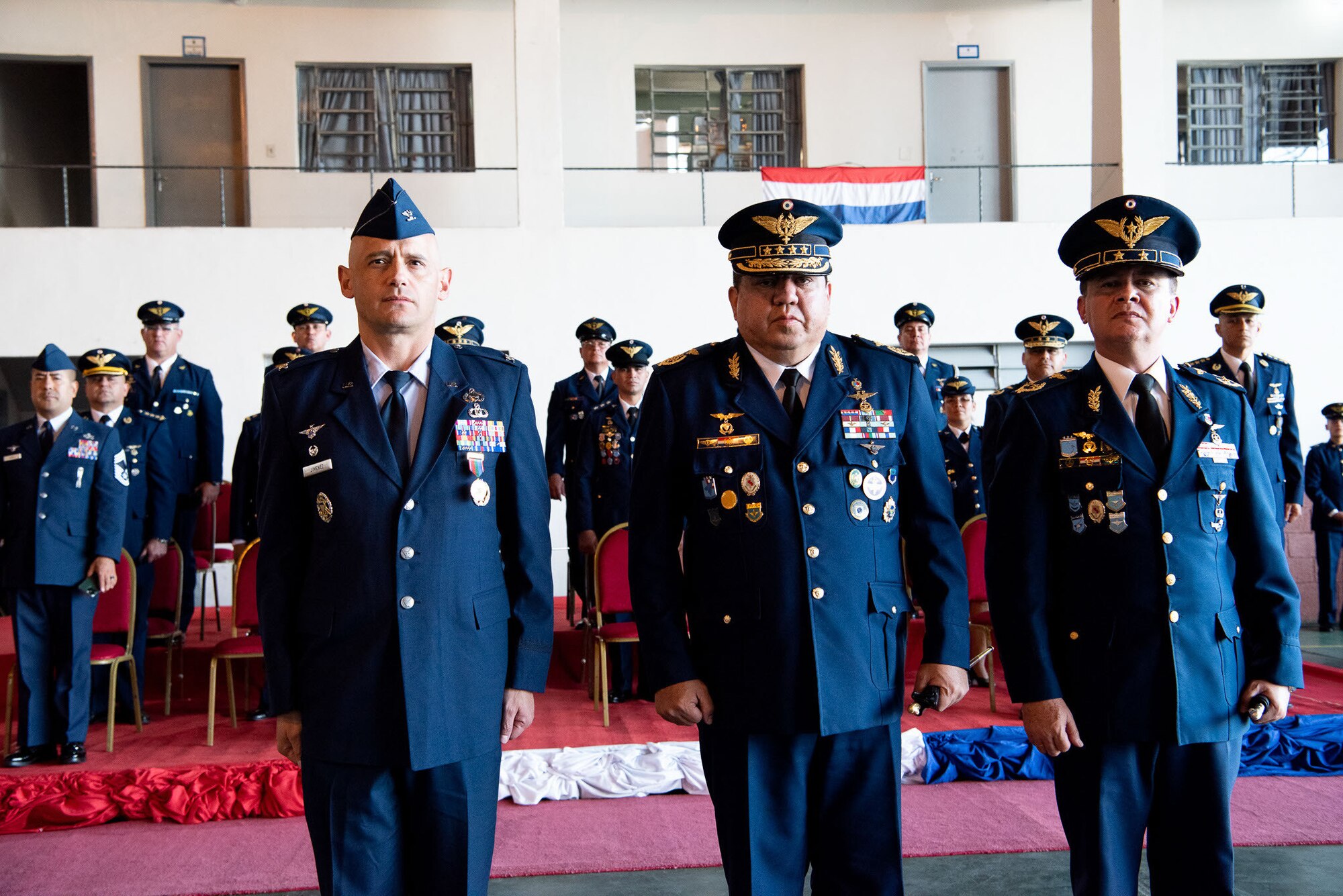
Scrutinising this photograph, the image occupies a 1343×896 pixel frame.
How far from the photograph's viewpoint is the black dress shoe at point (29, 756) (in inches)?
175

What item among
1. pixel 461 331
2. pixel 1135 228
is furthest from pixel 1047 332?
pixel 1135 228

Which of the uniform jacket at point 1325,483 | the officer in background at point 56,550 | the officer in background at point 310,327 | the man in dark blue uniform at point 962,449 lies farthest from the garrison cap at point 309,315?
the uniform jacket at point 1325,483

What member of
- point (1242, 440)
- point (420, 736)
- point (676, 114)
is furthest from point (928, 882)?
point (676, 114)

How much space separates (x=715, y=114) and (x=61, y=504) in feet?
24.2

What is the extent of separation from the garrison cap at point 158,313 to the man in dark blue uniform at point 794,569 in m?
4.66

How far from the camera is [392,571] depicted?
6.22ft

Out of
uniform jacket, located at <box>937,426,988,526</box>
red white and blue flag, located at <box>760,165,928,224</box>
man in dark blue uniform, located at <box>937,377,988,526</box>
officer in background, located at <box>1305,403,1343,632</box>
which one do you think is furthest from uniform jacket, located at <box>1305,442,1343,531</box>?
uniform jacket, located at <box>937,426,988,526</box>

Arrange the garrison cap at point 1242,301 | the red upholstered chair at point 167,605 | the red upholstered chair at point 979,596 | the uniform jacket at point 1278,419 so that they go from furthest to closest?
the red upholstered chair at point 167,605 → the garrison cap at point 1242,301 → the uniform jacket at point 1278,419 → the red upholstered chair at point 979,596

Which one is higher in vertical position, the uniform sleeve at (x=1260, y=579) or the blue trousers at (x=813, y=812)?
the uniform sleeve at (x=1260, y=579)

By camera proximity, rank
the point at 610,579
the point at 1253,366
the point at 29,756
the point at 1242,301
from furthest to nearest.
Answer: the point at 1253,366 → the point at 1242,301 → the point at 610,579 → the point at 29,756

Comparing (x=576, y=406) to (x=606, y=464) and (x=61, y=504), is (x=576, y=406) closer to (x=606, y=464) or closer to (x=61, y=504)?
(x=606, y=464)

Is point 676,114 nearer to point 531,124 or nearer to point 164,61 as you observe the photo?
point 531,124

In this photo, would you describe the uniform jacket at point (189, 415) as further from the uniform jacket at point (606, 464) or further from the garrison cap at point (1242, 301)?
the garrison cap at point (1242, 301)

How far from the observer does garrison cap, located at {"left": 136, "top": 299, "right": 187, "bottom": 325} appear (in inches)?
233
